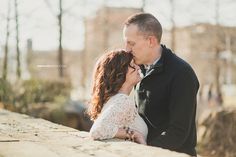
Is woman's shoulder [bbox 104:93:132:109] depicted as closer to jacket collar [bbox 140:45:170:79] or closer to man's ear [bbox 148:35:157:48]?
jacket collar [bbox 140:45:170:79]

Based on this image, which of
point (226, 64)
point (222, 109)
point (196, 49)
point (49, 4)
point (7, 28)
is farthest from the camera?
point (196, 49)

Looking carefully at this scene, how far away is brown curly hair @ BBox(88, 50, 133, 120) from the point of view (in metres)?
3.93

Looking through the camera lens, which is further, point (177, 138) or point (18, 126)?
point (18, 126)

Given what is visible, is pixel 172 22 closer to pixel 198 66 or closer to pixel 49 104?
pixel 49 104

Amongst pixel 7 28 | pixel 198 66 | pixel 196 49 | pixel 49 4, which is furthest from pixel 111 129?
pixel 198 66

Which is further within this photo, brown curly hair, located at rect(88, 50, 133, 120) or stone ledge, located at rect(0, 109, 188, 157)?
brown curly hair, located at rect(88, 50, 133, 120)

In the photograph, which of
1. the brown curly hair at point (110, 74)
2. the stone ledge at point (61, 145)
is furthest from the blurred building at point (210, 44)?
the brown curly hair at point (110, 74)

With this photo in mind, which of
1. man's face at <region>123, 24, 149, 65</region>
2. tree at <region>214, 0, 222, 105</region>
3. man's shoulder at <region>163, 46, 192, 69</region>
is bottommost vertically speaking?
tree at <region>214, 0, 222, 105</region>

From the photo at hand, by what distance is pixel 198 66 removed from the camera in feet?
153

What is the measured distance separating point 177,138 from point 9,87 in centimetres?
1210

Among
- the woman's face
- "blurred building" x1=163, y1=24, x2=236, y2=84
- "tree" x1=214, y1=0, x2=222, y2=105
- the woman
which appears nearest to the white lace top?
the woman

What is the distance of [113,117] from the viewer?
392cm

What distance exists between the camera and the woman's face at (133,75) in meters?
4.01

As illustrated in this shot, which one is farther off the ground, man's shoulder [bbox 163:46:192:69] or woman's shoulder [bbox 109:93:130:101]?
man's shoulder [bbox 163:46:192:69]
